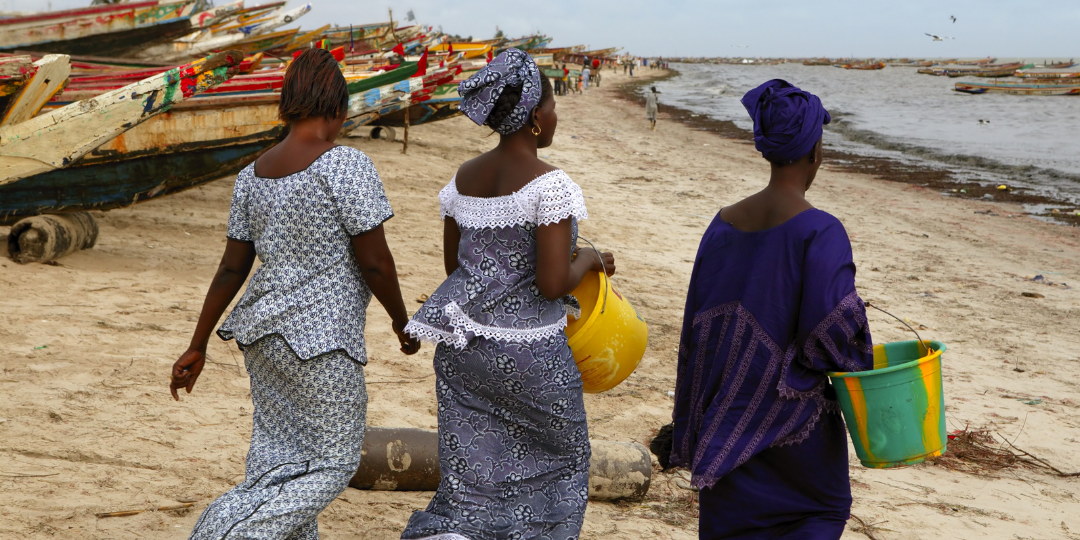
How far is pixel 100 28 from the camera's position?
10.4 m

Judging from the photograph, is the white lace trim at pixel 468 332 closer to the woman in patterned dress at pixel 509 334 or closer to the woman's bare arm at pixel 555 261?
the woman in patterned dress at pixel 509 334

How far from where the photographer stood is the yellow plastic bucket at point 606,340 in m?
2.31

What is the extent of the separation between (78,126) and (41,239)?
0.82 metres

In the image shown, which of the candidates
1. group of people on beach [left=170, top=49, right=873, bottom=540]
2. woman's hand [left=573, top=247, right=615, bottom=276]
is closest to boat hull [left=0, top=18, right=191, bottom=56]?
group of people on beach [left=170, top=49, right=873, bottom=540]

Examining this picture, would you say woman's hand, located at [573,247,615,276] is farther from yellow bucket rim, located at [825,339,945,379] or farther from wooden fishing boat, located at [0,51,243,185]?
wooden fishing boat, located at [0,51,243,185]

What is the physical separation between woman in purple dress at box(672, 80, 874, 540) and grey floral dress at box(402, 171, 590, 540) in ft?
1.32

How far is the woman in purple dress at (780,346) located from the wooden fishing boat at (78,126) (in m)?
4.27

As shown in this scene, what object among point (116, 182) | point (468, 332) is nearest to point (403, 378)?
point (468, 332)

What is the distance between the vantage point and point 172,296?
517 centimetres

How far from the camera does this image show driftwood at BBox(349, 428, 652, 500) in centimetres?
314

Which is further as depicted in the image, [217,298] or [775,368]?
[217,298]

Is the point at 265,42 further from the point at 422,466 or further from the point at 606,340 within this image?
the point at 606,340

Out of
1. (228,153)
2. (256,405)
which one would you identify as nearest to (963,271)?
(228,153)

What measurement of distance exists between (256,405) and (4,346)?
2520mm
